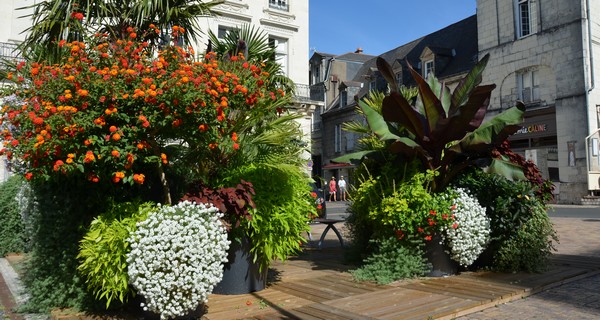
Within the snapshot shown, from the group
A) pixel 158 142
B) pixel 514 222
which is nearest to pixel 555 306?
pixel 514 222

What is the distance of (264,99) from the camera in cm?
497

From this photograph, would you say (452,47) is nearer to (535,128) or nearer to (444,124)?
(535,128)

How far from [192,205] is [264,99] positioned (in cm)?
140

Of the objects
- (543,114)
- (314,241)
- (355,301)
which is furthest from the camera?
(543,114)

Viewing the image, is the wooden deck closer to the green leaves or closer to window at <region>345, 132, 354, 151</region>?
the green leaves

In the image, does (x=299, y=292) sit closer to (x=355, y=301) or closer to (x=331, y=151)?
(x=355, y=301)

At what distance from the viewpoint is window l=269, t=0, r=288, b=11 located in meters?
24.0

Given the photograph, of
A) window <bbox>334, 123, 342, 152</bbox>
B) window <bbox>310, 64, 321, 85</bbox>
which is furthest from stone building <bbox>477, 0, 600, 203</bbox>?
window <bbox>310, 64, 321, 85</bbox>

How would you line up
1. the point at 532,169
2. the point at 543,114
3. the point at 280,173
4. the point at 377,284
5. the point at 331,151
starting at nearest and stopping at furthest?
the point at 280,173 → the point at 377,284 → the point at 532,169 → the point at 543,114 → the point at 331,151

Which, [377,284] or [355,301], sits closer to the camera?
[355,301]

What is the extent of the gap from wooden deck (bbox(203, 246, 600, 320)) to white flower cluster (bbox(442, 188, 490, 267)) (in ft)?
1.02

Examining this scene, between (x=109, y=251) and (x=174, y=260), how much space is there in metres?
0.64

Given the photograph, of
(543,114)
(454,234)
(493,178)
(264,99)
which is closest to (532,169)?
(493,178)

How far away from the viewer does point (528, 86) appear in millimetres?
24641
